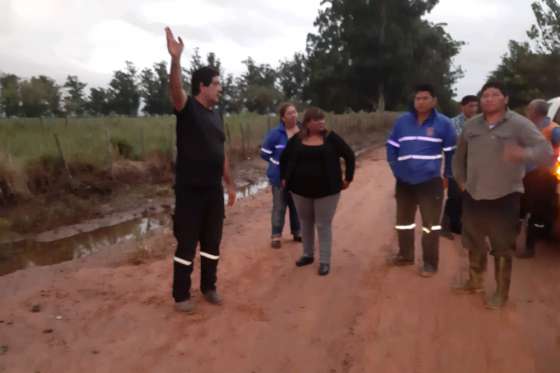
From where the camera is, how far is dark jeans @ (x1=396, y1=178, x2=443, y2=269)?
5.39m

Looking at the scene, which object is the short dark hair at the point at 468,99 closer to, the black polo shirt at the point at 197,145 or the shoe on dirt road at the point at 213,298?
the black polo shirt at the point at 197,145

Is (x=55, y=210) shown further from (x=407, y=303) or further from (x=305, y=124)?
(x=407, y=303)

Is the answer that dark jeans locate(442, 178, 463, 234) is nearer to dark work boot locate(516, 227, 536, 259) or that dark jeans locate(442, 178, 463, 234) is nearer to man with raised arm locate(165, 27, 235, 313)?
dark work boot locate(516, 227, 536, 259)

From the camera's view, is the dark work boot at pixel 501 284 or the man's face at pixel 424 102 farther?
the man's face at pixel 424 102

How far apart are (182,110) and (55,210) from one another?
6.32 m

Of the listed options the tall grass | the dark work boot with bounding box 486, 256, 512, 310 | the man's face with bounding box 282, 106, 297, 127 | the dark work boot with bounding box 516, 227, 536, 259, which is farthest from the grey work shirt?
the tall grass

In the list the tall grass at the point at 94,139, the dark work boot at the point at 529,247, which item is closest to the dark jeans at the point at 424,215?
the dark work boot at the point at 529,247

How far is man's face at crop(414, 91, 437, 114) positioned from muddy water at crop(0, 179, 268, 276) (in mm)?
4824

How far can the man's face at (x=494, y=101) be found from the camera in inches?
169

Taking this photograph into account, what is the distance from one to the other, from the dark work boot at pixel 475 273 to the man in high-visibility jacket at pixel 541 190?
1.48 metres

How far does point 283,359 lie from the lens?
3.77 m

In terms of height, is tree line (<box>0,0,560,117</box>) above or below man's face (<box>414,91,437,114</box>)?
above

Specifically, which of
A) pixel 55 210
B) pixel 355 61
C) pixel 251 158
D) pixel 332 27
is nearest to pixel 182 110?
pixel 55 210

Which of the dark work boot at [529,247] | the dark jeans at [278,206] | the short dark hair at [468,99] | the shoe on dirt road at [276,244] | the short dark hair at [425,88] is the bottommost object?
the shoe on dirt road at [276,244]
